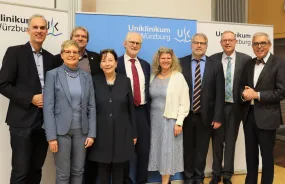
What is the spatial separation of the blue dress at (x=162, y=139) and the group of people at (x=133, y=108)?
10 millimetres

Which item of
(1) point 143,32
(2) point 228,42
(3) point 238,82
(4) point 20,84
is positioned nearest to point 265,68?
(3) point 238,82

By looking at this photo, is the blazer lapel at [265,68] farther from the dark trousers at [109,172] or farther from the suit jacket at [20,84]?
the suit jacket at [20,84]

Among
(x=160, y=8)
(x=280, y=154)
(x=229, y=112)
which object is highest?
(x=160, y=8)

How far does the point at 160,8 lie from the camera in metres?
5.43

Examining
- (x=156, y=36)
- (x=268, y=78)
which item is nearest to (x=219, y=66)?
(x=268, y=78)

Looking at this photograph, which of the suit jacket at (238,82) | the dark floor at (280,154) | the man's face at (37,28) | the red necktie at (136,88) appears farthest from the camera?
the dark floor at (280,154)

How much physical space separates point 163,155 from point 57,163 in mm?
1061

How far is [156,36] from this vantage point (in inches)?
135

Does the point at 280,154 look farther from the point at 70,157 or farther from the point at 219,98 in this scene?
the point at 70,157

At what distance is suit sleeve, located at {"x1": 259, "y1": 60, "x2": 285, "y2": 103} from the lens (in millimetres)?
2643

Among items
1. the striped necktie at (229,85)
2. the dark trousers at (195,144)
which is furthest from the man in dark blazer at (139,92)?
the striped necktie at (229,85)

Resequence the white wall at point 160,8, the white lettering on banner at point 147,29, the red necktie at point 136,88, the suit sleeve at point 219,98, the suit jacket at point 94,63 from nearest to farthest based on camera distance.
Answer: the suit jacket at point 94,63 < the red necktie at point 136,88 < the suit sleeve at point 219,98 < the white lettering on banner at point 147,29 < the white wall at point 160,8

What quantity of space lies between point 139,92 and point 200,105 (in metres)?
0.67

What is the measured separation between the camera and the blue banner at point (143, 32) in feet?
10.6
